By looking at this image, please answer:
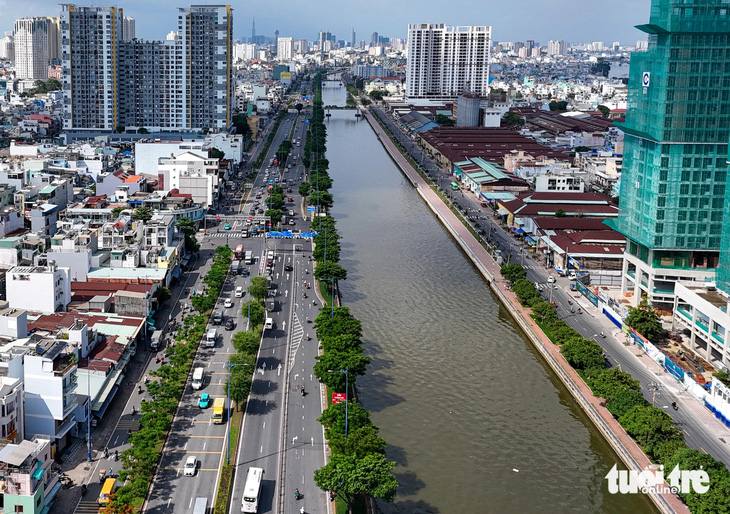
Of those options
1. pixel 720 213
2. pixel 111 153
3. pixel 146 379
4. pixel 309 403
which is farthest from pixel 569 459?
pixel 111 153

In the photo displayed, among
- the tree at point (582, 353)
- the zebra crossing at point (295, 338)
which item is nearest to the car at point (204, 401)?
the zebra crossing at point (295, 338)

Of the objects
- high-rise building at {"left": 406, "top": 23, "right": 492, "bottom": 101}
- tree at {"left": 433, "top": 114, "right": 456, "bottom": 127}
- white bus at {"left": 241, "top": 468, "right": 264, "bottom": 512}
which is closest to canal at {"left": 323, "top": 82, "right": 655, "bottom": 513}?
white bus at {"left": 241, "top": 468, "right": 264, "bottom": 512}

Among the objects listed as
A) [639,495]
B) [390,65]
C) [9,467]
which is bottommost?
[639,495]

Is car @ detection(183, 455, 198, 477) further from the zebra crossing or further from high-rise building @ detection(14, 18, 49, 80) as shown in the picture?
high-rise building @ detection(14, 18, 49, 80)

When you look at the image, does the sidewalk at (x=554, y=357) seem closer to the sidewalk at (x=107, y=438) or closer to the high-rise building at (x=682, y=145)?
the high-rise building at (x=682, y=145)

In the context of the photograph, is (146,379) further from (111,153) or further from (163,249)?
(111,153)

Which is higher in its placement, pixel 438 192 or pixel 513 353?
pixel 438 192

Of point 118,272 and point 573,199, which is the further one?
point 573,199
